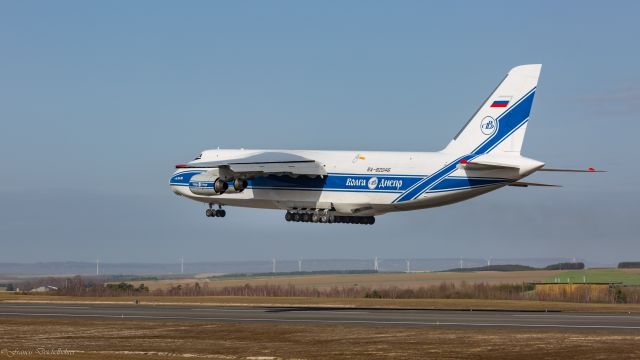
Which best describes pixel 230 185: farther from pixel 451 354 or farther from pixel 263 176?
pixel 451 354

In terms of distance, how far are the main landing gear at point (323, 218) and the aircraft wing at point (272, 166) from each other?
100 inches

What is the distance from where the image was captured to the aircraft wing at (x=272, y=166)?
57.1 meters

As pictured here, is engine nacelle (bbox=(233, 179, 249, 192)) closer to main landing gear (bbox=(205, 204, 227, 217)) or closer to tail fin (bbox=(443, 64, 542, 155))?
main landing gear (bbox=(205, 204, 227, 217))

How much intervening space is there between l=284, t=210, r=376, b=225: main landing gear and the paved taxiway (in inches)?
209

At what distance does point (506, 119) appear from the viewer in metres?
53.7

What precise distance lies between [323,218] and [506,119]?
11.7 m

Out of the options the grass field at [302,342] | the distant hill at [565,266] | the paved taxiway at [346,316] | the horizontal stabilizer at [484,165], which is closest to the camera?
the grass field at [302,342]

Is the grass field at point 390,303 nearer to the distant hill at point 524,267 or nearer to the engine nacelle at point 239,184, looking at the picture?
the engine nacelle at point 239,184

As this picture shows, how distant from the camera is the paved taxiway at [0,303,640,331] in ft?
138

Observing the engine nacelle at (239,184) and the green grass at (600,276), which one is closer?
the engine nacelle at (239,184)

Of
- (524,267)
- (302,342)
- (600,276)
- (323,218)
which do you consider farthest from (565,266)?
(302,342)

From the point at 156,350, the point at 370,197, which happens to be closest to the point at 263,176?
the point at 370,197

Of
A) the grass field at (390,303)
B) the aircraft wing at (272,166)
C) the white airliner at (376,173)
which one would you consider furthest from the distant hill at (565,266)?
the aircraft wing at (272,166)

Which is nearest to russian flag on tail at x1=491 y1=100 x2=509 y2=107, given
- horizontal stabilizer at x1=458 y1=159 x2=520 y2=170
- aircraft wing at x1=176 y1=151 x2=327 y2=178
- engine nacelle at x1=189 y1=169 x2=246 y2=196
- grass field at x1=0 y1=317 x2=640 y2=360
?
horizontal stabilizer at x1=458 y1=159 x2=520 y2=170
